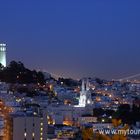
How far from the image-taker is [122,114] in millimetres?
19969

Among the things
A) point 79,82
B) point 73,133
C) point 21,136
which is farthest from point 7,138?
point 79,82

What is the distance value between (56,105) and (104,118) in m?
2.23

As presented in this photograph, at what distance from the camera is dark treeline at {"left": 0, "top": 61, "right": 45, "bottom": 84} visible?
2295 centimetres

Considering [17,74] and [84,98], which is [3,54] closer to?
[17,74]

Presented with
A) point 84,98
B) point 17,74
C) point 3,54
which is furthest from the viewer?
point 3,54

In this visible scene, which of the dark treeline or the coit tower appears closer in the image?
the dark treeline

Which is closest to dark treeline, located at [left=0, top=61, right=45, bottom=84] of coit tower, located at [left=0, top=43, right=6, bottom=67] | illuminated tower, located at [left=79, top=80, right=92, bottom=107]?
coit tower, located at [left=0, top=43, right=6, bottom=67]

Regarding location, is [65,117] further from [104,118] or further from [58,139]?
[58,139]

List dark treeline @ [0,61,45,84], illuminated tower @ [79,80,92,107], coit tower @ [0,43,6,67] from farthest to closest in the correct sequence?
1. coit tower @ [0,43,6,67]
2. illuminated tower @ [79,80,92,107]
3. dark treeline @ [0,61,45,84]

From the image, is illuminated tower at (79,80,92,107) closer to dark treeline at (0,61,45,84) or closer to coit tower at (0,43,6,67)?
dark treeline at (0,61,45,84)

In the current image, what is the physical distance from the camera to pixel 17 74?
76.3 ft

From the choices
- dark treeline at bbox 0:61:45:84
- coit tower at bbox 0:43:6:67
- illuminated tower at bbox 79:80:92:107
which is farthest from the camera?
coit tower at bbox 0:43:6:67

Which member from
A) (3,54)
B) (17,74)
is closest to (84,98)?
(17,74)

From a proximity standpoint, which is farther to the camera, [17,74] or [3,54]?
[3,54]
